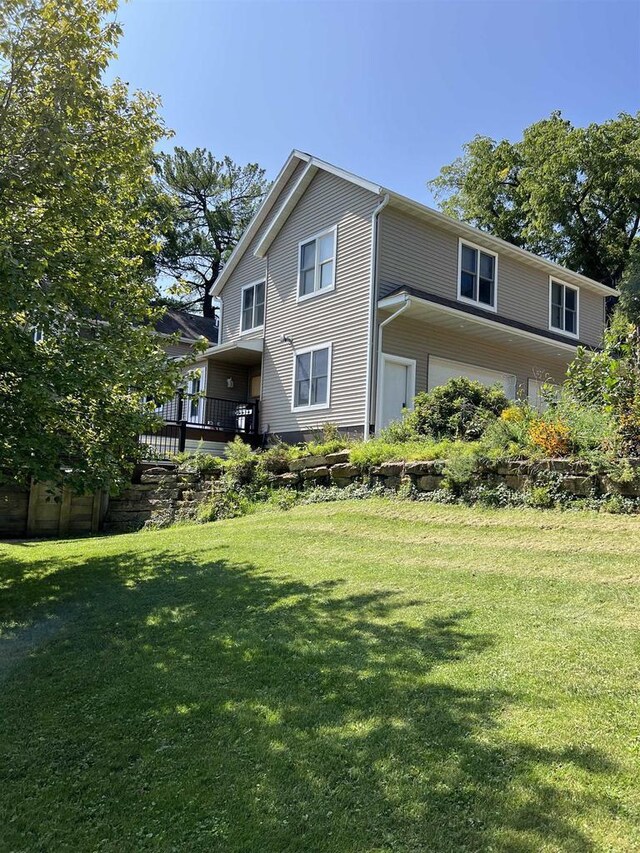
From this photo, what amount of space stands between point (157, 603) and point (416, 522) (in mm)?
3666

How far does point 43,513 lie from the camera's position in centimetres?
1055

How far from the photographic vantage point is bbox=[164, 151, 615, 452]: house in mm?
13852

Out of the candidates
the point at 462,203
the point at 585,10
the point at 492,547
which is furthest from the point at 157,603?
the point at 462,203

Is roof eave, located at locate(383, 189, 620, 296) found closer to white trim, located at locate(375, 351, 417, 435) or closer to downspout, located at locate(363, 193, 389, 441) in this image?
downspout, located at locate(363, 193, 389, 441)

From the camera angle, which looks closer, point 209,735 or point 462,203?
point 209,735

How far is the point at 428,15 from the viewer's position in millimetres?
11375

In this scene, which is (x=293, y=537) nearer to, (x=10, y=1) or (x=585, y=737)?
(x=585, y=737)

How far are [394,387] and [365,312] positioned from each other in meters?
1.91

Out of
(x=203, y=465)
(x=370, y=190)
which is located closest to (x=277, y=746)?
(x=203, y=465)

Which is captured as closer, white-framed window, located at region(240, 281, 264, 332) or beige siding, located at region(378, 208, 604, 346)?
beige siding, located at region(378, 208, 604, 346)

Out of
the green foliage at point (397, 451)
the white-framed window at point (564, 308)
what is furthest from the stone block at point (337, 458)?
the white-framed window at point (564, 308)

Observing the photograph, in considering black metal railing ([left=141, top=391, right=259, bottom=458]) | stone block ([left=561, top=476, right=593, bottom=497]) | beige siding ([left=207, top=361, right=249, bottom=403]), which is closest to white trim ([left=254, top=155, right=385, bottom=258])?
beige siding ([left=207, top=361, right=249, bottom=403])

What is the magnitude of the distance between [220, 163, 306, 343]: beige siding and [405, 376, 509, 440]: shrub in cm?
Answer: 802

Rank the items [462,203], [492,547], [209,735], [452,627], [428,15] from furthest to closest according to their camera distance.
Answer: [462,203], [428,15], [492,547], [452,627], [209,735]
